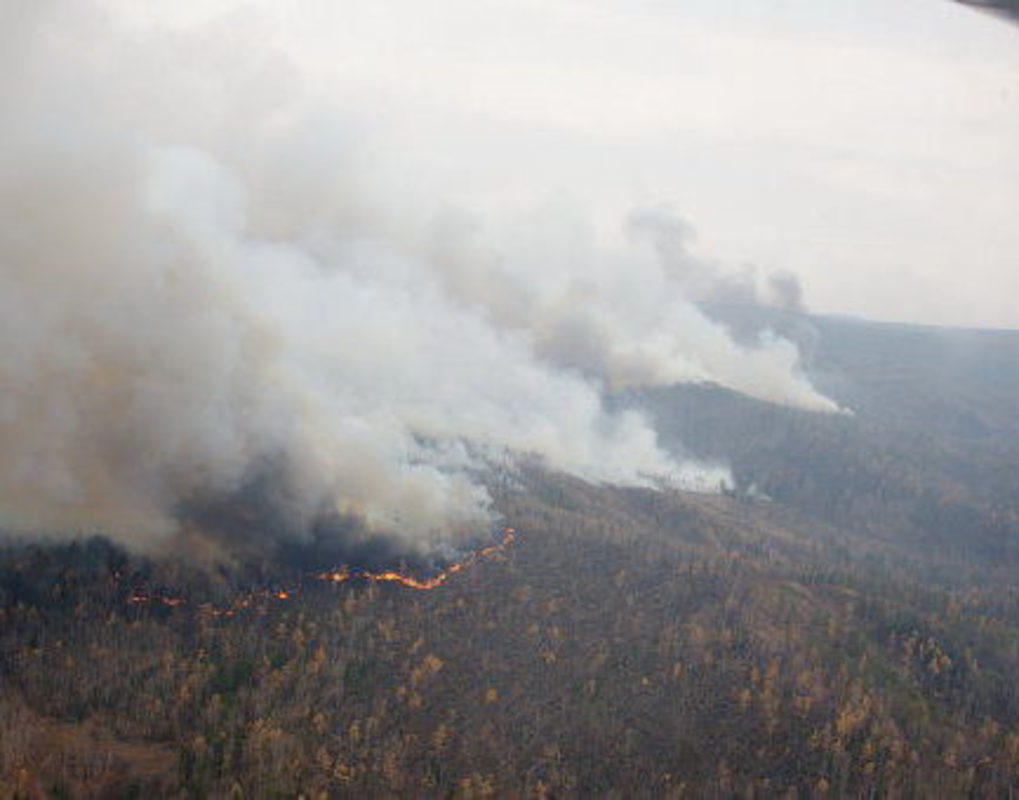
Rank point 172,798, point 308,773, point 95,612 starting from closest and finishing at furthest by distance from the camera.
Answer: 1. point 172,798
2. point 308,773
3. point 95,612

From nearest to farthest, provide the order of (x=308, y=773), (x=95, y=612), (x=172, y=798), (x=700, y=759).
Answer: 1. (x=172, y=798)
2. (x=308, y=773)
3. (x=700, y=759)
4. (x=95, y=612)

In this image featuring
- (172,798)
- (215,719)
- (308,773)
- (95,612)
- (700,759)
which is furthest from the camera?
(95,612)

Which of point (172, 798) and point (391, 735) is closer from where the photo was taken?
point (172, 798)

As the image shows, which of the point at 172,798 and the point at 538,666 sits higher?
the point at 538,666

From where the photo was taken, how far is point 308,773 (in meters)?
155

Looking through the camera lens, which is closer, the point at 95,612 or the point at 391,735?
the point at 391,735

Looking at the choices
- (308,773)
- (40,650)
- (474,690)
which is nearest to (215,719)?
(308,773)

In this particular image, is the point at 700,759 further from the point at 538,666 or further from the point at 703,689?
the point at 538,666

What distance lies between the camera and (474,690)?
188 meters

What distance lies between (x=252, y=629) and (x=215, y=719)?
33221 millimetres

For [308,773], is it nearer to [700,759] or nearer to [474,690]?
[474,690]

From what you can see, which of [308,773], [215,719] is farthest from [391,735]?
[215,719]

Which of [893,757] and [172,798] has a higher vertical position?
[893,757]

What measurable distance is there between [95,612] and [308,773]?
66198 millimetres
